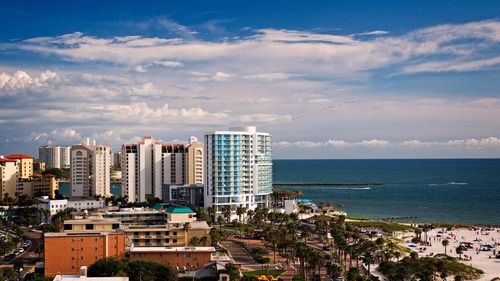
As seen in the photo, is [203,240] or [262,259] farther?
[203,240]

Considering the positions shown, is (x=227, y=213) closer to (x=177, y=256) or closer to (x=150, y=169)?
(x=150, y=169)

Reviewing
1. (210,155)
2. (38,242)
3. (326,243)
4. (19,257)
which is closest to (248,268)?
(326,243)

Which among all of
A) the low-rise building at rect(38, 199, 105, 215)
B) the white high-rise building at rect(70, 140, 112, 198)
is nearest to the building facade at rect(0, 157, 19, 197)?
the white high-rise building at rect(70, 140, 112, 198)

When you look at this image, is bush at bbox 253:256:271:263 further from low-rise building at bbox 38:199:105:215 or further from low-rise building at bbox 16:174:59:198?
low-rise building at bbox 16:174:59:198

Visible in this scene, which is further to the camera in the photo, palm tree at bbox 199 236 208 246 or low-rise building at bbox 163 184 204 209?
low-rise building at bbox 163 184 204 209

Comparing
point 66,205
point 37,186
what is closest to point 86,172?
point 37,186
